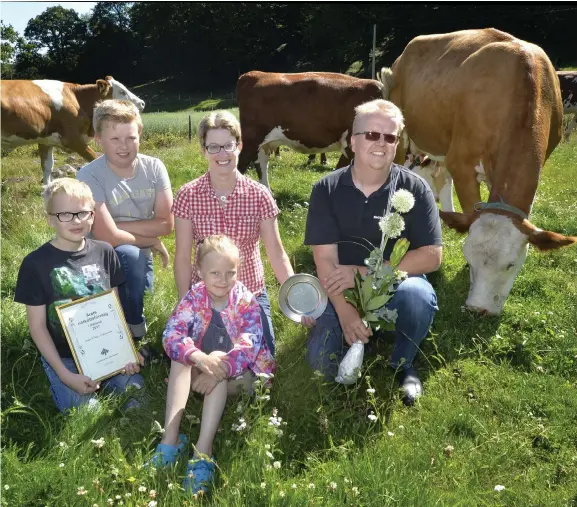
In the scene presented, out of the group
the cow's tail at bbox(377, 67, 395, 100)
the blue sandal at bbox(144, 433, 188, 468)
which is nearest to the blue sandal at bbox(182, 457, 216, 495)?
the blue sandal at bbox(144, 433, 188, 468)

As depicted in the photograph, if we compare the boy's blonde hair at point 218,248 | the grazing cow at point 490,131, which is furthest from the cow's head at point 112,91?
the boy's blonde hair at point 218,248

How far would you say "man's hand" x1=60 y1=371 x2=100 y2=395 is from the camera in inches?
118

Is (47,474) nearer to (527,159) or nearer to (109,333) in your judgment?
(109,333)

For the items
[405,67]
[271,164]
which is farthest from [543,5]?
[405,67]

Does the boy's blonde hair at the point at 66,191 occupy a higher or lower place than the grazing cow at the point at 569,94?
higher

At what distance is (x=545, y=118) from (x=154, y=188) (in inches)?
126

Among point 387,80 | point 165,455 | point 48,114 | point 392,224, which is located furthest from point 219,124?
point 48,114

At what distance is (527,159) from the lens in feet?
13.8

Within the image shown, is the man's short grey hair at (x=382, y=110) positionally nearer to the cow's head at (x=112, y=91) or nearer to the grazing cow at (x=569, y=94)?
the cow's head at (x=112, y=91)

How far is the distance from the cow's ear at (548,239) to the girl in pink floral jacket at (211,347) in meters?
2.13

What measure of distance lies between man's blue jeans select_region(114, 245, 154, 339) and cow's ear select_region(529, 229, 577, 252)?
9.12 ft

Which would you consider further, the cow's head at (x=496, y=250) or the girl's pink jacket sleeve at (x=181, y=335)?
the cow's head at (x=496, y=250)

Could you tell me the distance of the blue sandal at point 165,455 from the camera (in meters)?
2.51

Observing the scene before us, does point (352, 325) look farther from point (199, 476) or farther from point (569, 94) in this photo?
point (569, 94)
